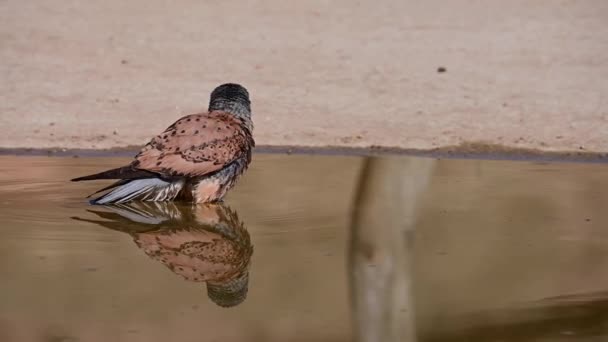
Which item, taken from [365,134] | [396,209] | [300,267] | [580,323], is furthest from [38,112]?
[580,323]

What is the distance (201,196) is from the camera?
822 cm

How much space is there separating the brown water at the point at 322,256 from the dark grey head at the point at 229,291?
0.13ft

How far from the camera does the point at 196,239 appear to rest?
7285 millimetres

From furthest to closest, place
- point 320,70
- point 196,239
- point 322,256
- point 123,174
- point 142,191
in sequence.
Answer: point 320,70, point 142,191, point 123,174, point 196,239, point 322,256

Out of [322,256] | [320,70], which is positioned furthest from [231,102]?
[320,70]

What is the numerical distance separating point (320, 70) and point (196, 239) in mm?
5200

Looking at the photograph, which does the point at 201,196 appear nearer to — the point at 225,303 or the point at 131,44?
the point at 225,303

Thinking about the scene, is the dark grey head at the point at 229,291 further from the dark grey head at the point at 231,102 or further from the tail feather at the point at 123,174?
the dark grey head at the point at 231,102

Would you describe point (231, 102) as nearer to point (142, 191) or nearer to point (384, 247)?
point (142, 191)

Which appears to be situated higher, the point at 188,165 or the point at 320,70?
the point at 320,70

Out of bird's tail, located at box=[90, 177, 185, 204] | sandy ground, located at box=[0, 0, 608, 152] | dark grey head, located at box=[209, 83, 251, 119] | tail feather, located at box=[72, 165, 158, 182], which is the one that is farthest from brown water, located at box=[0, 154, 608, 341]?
sandy ground, located at box=[0, 0, 608, 152]

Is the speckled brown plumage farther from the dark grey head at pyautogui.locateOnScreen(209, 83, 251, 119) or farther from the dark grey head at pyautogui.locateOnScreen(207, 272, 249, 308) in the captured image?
the dark grey head at pyautogui.locateOnScreen(207, 272, 249, 308)

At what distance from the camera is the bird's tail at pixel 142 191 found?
8016mm

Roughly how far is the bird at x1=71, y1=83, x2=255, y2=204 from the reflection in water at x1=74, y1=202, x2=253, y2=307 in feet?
0.28
